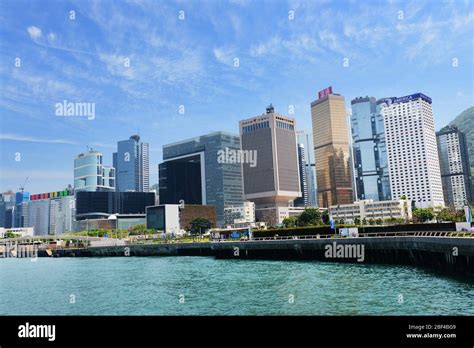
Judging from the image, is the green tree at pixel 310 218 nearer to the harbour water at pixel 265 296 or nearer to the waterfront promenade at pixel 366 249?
the waterfront promenade at pixel 366 249

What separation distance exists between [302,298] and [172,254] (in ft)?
279

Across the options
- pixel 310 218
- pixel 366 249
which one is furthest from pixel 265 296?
pixel 310 218

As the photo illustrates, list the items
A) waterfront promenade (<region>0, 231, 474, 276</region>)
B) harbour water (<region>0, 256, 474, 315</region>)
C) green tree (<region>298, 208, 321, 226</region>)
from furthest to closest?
green tree (<region>298, 208, 321, 226</region>)
waterfront promenade (<region>0, 231, 474, 276</region>)
harbour water (<region>0, 256, 474, 315</region>)

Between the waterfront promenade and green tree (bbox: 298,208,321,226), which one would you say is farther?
green tree (bbox: 298,208,321,226)

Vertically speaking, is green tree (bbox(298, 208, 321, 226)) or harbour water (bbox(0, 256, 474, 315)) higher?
green tree (bbox(298, 208, 321, 226))

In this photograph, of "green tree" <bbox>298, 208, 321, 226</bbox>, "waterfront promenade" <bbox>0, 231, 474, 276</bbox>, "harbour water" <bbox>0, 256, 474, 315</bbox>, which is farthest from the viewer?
"green tree" <bbox>298, 208, 321, 226</bbox>

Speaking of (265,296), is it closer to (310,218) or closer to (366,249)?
(366,249)

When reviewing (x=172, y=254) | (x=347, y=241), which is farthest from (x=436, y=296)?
(x=172, y=254)

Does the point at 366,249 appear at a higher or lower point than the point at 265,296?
higher

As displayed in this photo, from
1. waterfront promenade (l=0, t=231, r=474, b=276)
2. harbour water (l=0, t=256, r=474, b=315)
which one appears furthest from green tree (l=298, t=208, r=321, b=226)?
harbour water (l=0, t=256, r=474, b=315)

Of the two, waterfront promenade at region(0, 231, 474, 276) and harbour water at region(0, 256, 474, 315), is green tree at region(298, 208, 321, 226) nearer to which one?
waterfront promenade at region(0, 231, 474, 276)

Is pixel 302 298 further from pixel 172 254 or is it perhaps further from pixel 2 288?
pixel 172 254
